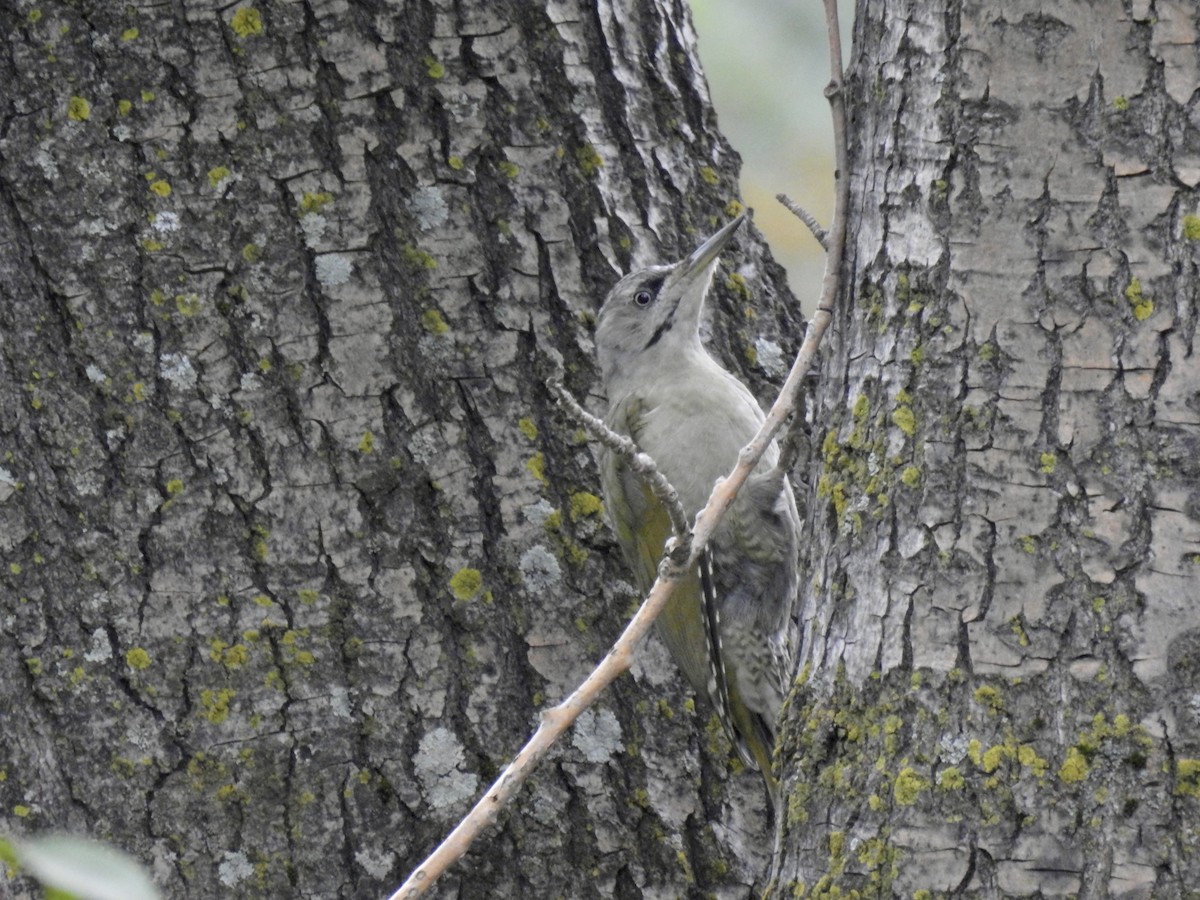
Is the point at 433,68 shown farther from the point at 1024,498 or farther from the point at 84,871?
the point at 84,871

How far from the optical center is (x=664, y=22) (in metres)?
3.03

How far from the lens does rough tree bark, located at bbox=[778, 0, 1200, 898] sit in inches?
60.4

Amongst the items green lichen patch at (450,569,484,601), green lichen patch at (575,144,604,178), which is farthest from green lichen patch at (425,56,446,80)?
green lichen patch at (450,569,484,601)

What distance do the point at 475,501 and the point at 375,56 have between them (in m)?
0.90

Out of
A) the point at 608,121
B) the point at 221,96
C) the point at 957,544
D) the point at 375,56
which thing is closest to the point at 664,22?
the point at 608,121

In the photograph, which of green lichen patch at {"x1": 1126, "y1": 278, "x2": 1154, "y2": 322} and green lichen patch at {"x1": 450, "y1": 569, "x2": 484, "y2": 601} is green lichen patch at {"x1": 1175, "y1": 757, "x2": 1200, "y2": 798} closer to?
green lichen patch at {"x1": 1126, "y1": 278, "x2": 1154, "y2": 322}

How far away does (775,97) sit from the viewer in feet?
18.3

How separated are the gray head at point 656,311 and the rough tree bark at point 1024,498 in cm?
121

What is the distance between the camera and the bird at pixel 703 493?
3221 millimetres

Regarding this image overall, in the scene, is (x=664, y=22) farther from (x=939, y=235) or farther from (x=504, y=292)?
(x=939, y=235)

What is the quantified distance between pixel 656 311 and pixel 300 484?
1121 mm

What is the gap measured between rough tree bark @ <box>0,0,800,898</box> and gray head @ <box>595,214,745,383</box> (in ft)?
1.03

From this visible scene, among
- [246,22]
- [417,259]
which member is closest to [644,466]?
[417,259]

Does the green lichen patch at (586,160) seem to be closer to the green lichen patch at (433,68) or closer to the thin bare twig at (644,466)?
the green lichen patch at (433,68)
